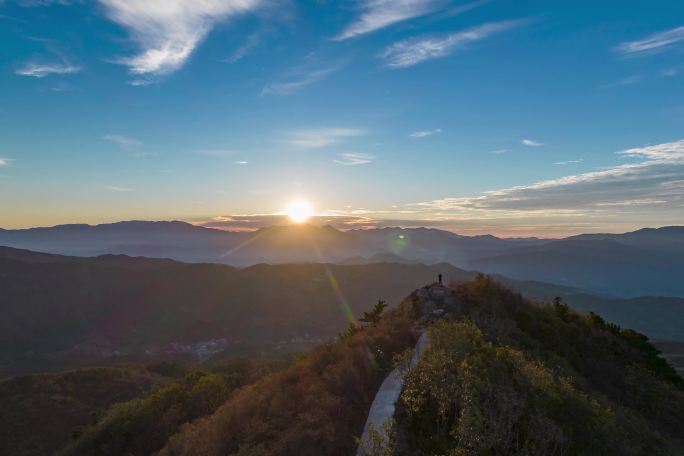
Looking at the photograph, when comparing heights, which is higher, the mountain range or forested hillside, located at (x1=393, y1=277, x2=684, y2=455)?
forested hillside, located at (x1=393, y1=277, x2=684, y2=455)

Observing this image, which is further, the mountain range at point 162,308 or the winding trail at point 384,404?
the mountain range at point 162,308

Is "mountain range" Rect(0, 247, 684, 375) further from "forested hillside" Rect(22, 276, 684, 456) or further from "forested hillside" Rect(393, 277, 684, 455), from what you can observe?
"forested hillside" Rect(393, 277, 684, 455)

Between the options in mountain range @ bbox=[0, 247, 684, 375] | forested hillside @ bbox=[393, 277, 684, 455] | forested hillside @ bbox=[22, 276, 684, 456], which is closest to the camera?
forested hillside @ bbox=[393, 277, 684, 455]

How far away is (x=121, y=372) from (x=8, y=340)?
57475mm

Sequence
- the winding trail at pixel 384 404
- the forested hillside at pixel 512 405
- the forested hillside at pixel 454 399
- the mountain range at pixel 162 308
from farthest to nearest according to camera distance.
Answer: the mountain range at pixel 162 308 < the winding trail at pixel 384 404 < the forested hillside at pixel 454 399 < the forested hillside at pixel 512 405

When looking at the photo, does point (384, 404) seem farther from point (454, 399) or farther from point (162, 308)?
point (162, 308)

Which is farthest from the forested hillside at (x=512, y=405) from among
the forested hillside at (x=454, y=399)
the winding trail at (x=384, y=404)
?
the winding trail at (x=384, y=404)

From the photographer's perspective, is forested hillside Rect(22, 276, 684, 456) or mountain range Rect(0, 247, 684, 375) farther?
mountain range Rect(0, 247, 684, 375)

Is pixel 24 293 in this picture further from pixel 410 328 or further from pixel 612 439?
pixel 612 439

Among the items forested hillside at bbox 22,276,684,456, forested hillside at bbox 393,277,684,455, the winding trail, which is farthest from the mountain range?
the winding trail

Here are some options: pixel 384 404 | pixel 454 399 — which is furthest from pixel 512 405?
pixel 384 404

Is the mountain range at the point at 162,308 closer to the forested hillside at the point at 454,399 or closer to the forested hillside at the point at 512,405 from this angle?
the forested hillside at the point at 454,399

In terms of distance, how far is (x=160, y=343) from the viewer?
83.1 meters

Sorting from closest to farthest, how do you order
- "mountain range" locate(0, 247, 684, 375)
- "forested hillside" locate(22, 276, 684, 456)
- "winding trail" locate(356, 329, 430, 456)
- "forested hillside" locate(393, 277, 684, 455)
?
"forested hillside" locate(393, 277, 684, 455) < "forested hillside" locate(22, 276, 684, 456) < "winding trail" locate(356, 329, 430, 456) < "mountain range" locate(0, 247, 684, 375)
